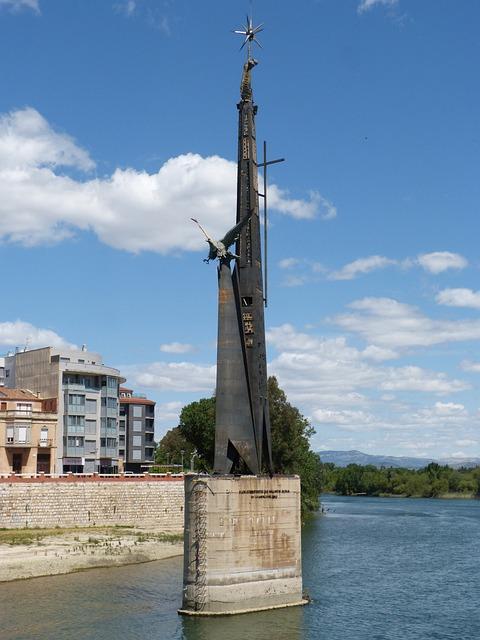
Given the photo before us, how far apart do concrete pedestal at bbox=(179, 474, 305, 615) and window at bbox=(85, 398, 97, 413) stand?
55036mm

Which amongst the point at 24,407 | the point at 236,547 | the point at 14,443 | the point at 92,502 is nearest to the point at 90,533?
the point at 92,502

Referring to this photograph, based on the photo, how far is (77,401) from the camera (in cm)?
9819

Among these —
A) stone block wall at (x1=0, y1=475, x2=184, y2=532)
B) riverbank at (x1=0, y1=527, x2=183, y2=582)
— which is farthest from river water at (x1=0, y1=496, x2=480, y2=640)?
stone block wall at (x1=0, y1=475, x2=184, y2=532)

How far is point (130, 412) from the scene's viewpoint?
126562mm

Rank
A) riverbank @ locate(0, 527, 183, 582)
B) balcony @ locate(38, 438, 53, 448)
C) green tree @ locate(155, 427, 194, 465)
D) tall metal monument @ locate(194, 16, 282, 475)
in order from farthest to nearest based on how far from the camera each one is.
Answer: green tree @ locate(155, 427, 194, 465) → balcony @ locate(38, 438, 53, 448) → riverbank @ locate(0, 527, 183, 582) → tall metal monument @ locate(194, 16, 282, 475)

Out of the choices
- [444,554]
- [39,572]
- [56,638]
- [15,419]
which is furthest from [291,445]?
[56,638]

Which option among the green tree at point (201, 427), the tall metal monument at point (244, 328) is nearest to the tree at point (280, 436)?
the green tree at point (201, 427)

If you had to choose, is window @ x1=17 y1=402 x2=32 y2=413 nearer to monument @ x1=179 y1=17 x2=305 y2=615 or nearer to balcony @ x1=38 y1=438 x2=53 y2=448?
balcony @ x1=38 y1=438 x2=53 y2=448

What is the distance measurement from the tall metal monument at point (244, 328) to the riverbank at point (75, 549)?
18827 millimetres

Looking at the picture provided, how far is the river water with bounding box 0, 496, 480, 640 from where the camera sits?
42.2m

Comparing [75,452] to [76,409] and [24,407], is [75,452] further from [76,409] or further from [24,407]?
[24,407]

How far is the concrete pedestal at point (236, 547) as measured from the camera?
1740 inches

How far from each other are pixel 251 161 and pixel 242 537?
21.4 metres

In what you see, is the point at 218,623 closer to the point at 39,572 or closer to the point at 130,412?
the point at 39,572
